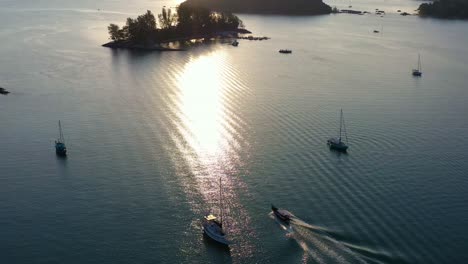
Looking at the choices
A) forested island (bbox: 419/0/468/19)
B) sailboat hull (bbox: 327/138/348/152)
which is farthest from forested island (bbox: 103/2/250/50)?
forested island (bbox: 419/0/468/19)

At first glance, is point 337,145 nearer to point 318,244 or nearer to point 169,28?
point 318,244

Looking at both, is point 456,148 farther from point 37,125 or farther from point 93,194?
point 37,125

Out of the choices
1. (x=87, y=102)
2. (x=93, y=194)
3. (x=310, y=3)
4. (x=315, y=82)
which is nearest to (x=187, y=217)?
(x=93, y=194)

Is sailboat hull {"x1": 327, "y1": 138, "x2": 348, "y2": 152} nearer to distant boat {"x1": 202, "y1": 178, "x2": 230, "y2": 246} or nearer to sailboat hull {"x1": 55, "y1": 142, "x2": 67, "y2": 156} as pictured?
distant boat {"x1": 202, "y1": 178, "x2": 230, "y2": 246}

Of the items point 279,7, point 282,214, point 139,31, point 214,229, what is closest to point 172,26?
point 139,31

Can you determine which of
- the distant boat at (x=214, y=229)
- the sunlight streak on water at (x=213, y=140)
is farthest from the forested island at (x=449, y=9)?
the distant boat at (x=214, y=229)

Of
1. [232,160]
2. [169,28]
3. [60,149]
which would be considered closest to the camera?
[232,160]
